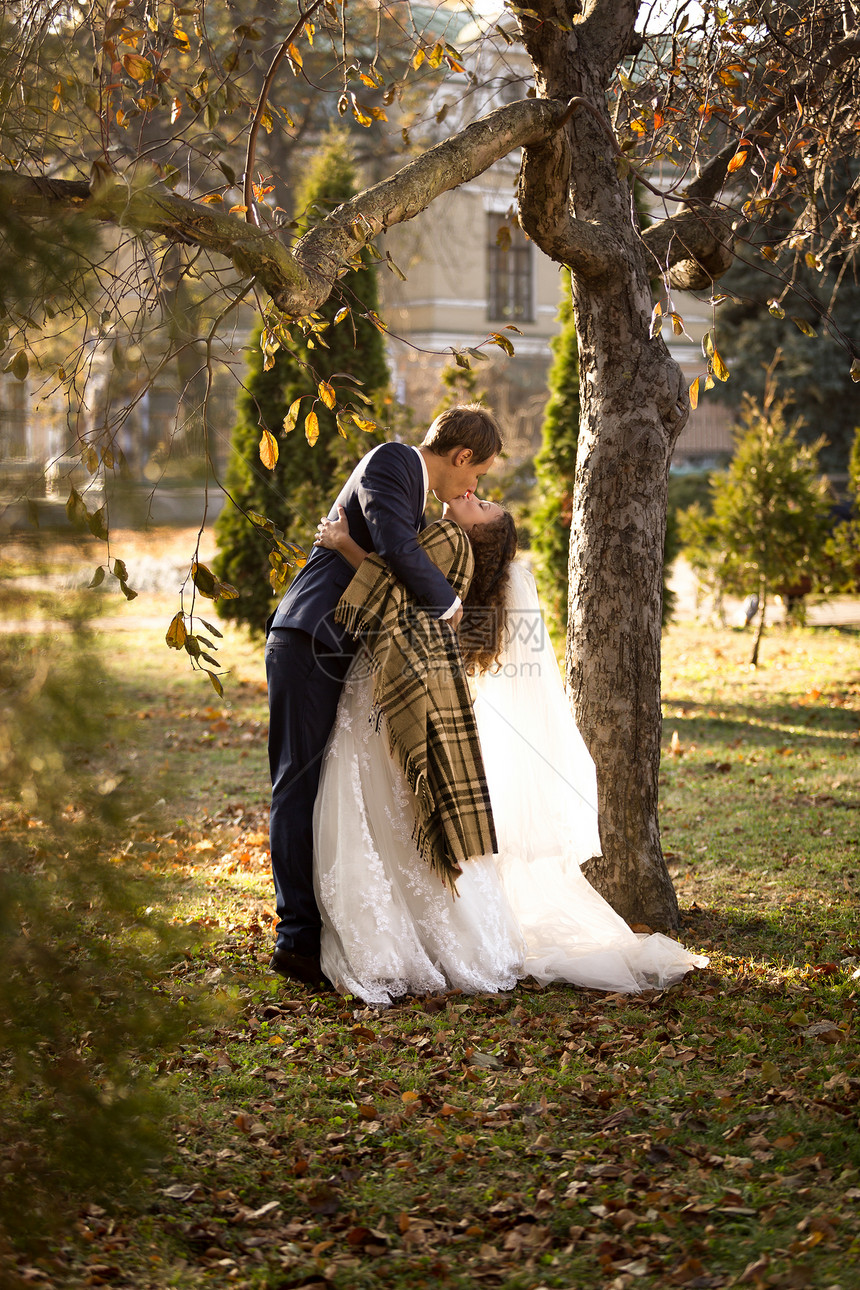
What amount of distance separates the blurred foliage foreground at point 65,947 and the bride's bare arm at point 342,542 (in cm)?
212

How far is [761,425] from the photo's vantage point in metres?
11.9

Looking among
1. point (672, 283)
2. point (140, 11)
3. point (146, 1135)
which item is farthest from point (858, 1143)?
point (140, 11)

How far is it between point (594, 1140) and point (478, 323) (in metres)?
27.8

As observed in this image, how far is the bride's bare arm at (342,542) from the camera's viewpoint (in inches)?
168

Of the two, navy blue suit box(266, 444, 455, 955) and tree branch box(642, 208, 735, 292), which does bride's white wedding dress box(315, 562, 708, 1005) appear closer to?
navy blue suit box(266, 444, 455, 955)

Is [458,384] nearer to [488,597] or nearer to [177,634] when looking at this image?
[488,597]

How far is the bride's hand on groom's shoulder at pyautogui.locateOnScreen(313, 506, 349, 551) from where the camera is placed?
14.0 ft

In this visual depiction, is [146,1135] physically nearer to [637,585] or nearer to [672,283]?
[637,585]

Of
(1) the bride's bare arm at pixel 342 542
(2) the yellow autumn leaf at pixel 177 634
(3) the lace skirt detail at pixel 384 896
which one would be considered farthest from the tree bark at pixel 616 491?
(2) the yellow autumn leaf at pixel 177 634

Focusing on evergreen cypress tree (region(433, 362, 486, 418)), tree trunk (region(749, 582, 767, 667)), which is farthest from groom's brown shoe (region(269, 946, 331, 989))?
tree trunk (region(749, 582, 767, 667))

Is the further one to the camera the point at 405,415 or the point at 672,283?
the point at 405,415

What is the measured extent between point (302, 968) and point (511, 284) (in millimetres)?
26890

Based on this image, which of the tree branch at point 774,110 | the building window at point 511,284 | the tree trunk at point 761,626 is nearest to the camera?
the tree branch at point 774,110

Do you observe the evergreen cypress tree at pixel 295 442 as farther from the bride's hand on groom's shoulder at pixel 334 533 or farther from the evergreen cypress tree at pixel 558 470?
the bride's hand on groom's shoulder at pixel 334 533
